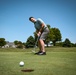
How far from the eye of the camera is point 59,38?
97.7 metres

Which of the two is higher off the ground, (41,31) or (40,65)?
(41,31)

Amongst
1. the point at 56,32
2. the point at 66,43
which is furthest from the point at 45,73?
the point at 66,43

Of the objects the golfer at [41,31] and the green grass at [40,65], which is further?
the golfer at [41,31]

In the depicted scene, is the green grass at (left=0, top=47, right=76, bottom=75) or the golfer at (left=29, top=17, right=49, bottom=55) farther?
the golfer at (left=29, top=17, right=49, bottom=55)

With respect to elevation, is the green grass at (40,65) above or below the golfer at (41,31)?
below

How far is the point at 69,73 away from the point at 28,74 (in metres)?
0.93

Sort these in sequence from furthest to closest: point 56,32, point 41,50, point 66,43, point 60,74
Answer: point 66,43 < point 56,32 < point 41,50 < point 60,74

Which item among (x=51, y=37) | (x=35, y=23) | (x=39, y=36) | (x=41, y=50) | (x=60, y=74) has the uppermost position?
(x=51, y=37)

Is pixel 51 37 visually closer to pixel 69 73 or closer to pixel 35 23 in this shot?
pixel 35 23

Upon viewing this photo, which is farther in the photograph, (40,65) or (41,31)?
(41,31)

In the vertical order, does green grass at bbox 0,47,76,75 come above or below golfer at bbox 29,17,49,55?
below

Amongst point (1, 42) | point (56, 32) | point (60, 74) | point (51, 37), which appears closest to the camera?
point (60, 74)

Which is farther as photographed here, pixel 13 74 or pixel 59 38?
pixel 59 38

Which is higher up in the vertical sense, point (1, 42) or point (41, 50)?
point (1, 42)
